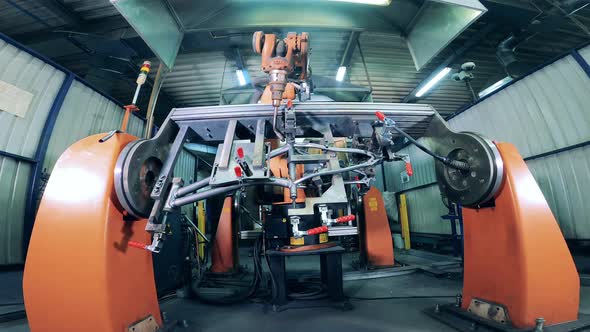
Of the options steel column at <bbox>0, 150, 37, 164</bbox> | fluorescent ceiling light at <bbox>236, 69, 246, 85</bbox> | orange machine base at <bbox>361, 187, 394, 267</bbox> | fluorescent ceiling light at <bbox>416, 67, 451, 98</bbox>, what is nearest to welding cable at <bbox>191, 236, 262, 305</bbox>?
orange machine base at <bbox>361, 187, 394, 267</bbox>

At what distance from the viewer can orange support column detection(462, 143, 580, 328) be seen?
147 cm

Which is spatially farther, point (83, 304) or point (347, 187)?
point (347, 187)

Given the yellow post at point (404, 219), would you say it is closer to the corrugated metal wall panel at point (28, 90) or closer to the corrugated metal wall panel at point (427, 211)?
the corrugated metal wall panel at point (427, 211)

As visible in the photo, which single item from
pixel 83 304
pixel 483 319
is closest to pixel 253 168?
pixel 83 304

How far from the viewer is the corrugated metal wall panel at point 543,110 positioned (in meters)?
4.03

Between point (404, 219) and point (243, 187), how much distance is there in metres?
6.75

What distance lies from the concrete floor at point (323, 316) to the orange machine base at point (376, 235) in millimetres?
1276

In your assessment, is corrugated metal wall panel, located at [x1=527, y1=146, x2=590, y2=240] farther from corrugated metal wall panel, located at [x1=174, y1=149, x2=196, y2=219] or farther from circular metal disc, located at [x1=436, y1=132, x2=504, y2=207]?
corrugated metal wall panel, located at [x1=174, y1=149, x2=196, y2=219]

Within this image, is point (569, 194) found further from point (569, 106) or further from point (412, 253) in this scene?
point (412, 253)

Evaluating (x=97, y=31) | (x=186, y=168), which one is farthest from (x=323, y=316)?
(x=97, y=31)

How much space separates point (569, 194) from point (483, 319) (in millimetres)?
4303

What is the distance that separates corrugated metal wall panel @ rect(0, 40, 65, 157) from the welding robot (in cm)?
341

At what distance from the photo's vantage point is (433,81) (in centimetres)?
753

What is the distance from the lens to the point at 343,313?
212cm
